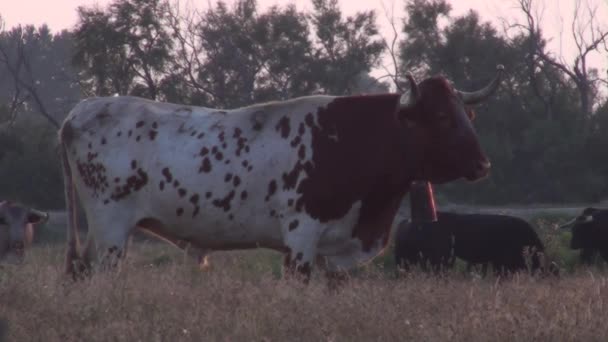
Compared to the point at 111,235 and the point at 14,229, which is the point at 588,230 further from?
the point at 111,235

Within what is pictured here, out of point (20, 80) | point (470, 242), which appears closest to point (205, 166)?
point (470, 242)

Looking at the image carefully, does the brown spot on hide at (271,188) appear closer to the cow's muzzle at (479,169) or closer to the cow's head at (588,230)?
the cow's muzzle at (479,169)

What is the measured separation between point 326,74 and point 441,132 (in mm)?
34810

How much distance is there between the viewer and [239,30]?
148 ft

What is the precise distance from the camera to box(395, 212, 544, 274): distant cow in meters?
15.3

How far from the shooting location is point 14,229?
14430mm

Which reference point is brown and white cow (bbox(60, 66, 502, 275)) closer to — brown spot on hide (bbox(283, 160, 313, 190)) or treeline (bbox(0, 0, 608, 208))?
brown spot on hide (bbox(283, 160, 313, 190))

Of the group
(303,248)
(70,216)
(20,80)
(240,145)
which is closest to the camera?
(303,248)

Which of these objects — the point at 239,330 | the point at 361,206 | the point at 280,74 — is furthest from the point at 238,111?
the point at 280,74

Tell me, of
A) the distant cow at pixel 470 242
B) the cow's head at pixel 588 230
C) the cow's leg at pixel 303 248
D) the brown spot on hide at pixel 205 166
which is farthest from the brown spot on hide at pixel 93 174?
the cow's head at pixel 588 230

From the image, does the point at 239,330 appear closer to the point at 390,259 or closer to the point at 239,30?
the point at 390,259

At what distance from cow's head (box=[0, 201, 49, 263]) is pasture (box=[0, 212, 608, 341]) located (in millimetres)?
5016

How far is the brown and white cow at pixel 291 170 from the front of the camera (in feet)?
30.4

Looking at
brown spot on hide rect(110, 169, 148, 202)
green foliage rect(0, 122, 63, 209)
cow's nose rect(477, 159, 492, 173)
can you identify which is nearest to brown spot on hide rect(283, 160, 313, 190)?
brown spot on hide rect(110, 169, 148, 202)
